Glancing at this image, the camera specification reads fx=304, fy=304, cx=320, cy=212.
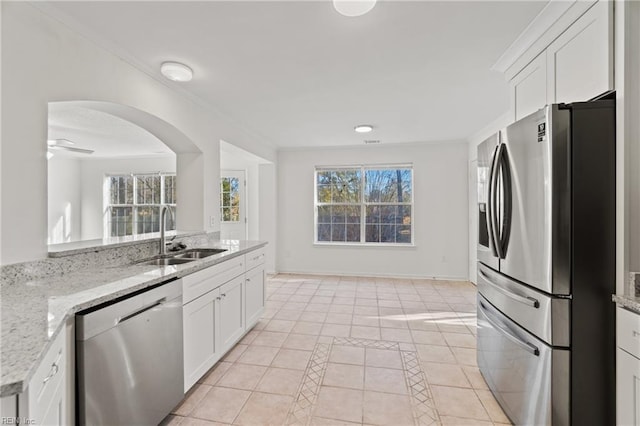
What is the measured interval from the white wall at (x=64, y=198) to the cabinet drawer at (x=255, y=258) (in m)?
5.62

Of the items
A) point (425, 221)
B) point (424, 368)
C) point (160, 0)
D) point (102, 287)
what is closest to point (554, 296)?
point (424, 368)

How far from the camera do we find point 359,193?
5.77 metres

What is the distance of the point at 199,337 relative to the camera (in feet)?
7.08

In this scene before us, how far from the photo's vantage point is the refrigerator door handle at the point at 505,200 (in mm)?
1744

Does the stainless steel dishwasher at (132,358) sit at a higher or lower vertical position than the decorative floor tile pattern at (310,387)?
higher

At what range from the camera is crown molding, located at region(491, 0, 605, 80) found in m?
1.67

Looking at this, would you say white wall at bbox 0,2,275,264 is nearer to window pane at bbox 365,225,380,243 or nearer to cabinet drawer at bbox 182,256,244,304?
cabinet drawer at bbox 182,256,244,304

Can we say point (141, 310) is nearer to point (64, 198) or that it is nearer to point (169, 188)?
point (169, 188)

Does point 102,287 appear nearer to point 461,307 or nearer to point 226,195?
point 461,307

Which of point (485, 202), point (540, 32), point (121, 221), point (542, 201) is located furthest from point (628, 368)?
point (121, 221)

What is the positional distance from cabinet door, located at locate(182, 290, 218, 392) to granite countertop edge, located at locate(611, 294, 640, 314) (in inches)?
89.2

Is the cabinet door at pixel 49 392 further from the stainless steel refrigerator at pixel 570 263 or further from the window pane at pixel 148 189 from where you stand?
the window pane at pixel 148 189

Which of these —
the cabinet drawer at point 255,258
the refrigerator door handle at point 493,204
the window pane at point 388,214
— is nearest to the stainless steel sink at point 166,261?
the cabinet drawer at point 255,258

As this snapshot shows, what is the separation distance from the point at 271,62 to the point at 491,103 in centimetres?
250
